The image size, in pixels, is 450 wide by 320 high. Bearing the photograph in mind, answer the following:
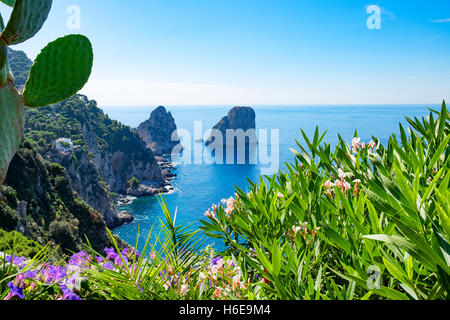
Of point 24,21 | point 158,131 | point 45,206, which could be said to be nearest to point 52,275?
point 24,21

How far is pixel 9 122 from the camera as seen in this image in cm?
104

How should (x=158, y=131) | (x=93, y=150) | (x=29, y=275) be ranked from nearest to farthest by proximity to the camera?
1. (x=29, y=275)
2. (x=93, y=150)
3. (x=158, y=131)

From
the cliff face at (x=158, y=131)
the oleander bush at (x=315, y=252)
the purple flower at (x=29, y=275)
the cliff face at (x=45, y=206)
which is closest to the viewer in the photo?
the oleander bush at (x=315, y=252)

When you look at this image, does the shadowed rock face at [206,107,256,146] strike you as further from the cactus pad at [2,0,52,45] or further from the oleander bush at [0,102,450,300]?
the cactus pad at [2,0,52,45]

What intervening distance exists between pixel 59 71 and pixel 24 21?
246 mm

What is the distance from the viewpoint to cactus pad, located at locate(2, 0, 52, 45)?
1.02m

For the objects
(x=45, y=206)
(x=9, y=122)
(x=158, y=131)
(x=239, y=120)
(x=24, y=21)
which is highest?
(x=239, y=120)

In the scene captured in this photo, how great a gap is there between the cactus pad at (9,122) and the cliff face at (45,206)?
→ 16.2 meters

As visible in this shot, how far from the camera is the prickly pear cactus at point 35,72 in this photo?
1.01 m

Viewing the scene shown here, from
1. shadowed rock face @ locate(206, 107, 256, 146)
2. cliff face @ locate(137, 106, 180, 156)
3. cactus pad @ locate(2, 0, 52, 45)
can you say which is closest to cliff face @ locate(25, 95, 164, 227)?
cliff face @ locate(137, 106, 180, 156)

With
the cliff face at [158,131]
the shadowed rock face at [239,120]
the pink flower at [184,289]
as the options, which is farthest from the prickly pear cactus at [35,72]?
the shadowed rock face at [239,120]

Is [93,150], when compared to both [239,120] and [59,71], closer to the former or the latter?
[59,71]

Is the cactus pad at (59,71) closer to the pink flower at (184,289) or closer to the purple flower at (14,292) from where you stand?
the purple flower at (14,292)
